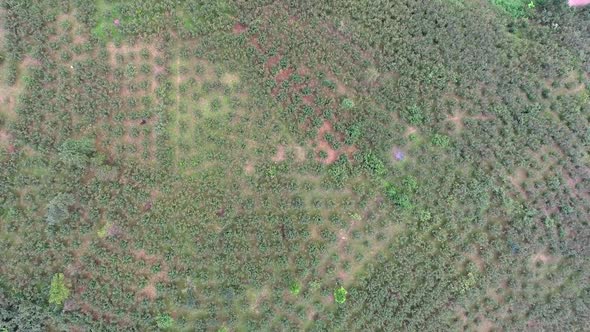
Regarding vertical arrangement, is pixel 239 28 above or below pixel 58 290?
above

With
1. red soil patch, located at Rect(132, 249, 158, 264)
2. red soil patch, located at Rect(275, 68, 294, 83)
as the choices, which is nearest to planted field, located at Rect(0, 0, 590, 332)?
red soil patch, located at Rect(132, 249, 158, 264)

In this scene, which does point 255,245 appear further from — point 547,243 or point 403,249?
point 547,243

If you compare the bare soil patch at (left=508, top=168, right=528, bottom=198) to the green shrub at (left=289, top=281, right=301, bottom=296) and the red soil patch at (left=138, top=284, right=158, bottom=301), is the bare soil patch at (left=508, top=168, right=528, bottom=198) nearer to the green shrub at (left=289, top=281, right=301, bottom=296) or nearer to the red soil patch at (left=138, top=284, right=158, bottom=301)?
the green shrub at (left=289, top=281, right=301, bottom=296)

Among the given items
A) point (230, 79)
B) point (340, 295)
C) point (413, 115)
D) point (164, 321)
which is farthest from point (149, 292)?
point (413, 115)

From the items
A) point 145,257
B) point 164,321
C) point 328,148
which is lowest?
point 164,321

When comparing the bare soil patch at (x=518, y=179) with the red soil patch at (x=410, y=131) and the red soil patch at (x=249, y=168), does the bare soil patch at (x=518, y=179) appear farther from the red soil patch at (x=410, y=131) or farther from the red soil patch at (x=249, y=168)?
the red soil patch at (x=249, y=168)

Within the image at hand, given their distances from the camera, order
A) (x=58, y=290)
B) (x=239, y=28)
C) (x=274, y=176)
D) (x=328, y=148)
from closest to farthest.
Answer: (x=58, y=290), (x=274, y=176), (x=328, y=148), (x=239, y=28)

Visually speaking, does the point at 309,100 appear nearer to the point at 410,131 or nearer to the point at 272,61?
the point at 272,61

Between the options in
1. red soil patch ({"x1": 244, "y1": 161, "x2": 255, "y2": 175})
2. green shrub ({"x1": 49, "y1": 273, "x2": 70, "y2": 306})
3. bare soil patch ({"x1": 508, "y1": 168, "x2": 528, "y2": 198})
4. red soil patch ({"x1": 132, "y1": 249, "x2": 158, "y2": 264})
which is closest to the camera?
green shrub ({"x1": 49, "y1": 273, "x2": 70, "y2": 306})

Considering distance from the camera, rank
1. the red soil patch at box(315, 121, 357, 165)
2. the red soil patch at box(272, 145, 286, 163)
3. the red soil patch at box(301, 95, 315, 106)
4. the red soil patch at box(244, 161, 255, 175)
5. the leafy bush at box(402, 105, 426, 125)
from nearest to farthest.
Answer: the red soil patch at box(244, 161, 255, 175) → the red soil patch at box(272, 145, 286, 163) → the red soil patch at box(315, 121, 357, 165) → the red soil patch at box(301, 95, 315, 106) → the leafy bush at box(402, 105, 426, 125)
